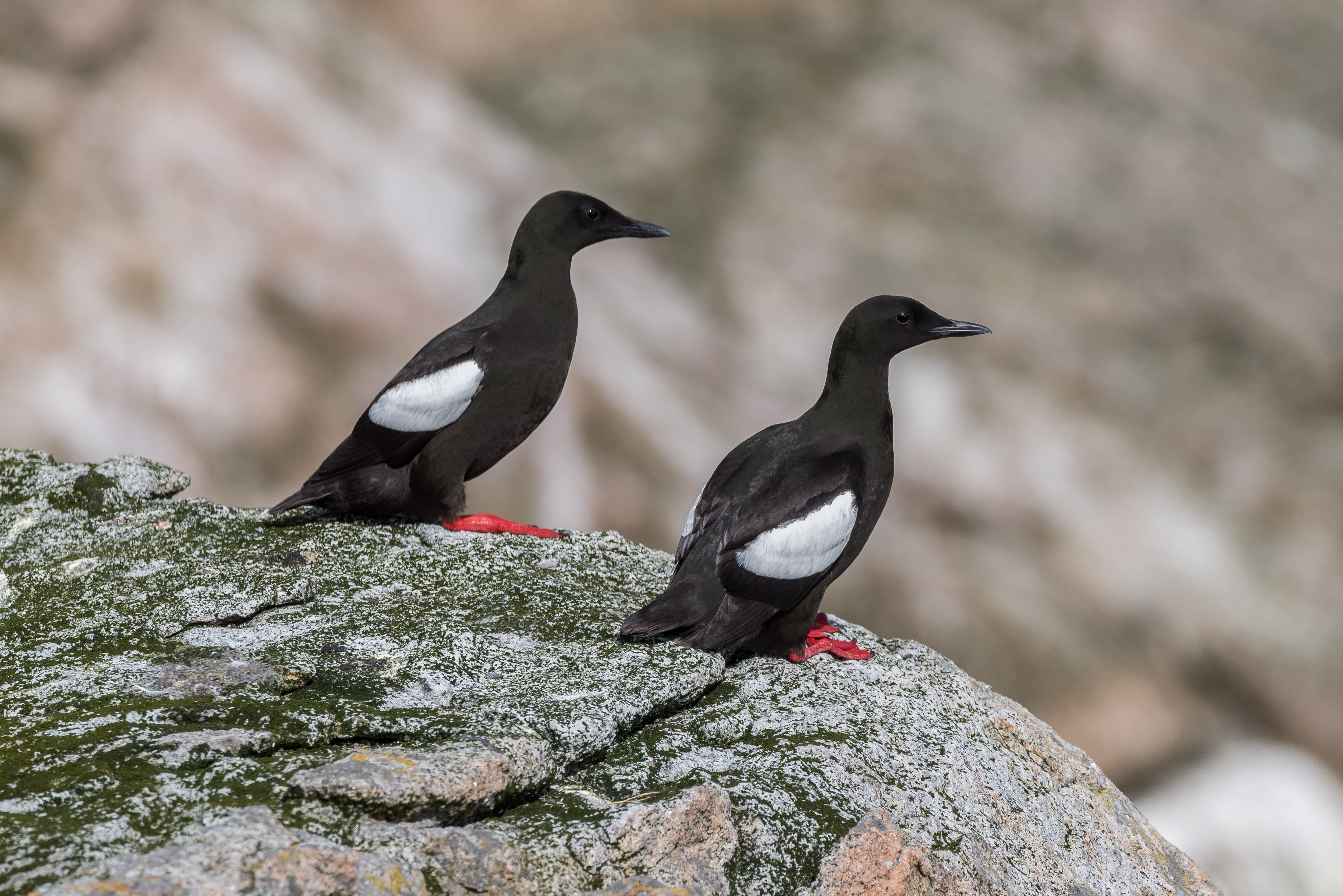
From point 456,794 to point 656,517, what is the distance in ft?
52.3

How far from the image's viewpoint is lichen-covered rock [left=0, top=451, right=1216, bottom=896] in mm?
3533

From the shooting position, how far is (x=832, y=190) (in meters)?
27.7

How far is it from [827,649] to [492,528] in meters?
2.30

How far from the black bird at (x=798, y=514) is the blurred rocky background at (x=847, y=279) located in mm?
12993

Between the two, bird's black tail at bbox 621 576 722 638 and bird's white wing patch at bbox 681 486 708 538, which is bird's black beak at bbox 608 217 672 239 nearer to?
bird's white wing patch at bbox 681 486 708 538

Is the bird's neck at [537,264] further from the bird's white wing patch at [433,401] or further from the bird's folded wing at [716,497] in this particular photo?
the bird's folded wing at [716,497]

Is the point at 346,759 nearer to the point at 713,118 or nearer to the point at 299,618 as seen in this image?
the point at 299,618

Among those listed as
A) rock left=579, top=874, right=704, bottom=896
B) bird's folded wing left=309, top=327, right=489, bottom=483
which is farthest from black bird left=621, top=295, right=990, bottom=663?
bird's folded wing left=309, top=327, right=489, bottom=483

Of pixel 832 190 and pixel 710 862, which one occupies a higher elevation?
pixel 832 190

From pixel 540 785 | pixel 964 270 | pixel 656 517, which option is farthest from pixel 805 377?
pixel 540 785

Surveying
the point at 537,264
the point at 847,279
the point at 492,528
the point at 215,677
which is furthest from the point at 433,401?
the point at 847,279

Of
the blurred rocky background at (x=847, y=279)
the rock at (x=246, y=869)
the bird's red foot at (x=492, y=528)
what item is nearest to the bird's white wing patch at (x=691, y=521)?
the bird's red foot at (x=492, y=528)

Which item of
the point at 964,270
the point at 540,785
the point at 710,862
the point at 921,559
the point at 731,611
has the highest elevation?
the point at 964,270

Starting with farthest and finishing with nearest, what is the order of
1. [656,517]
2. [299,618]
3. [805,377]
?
1. [805,377]
2. [656,517]
3. [299,618]
